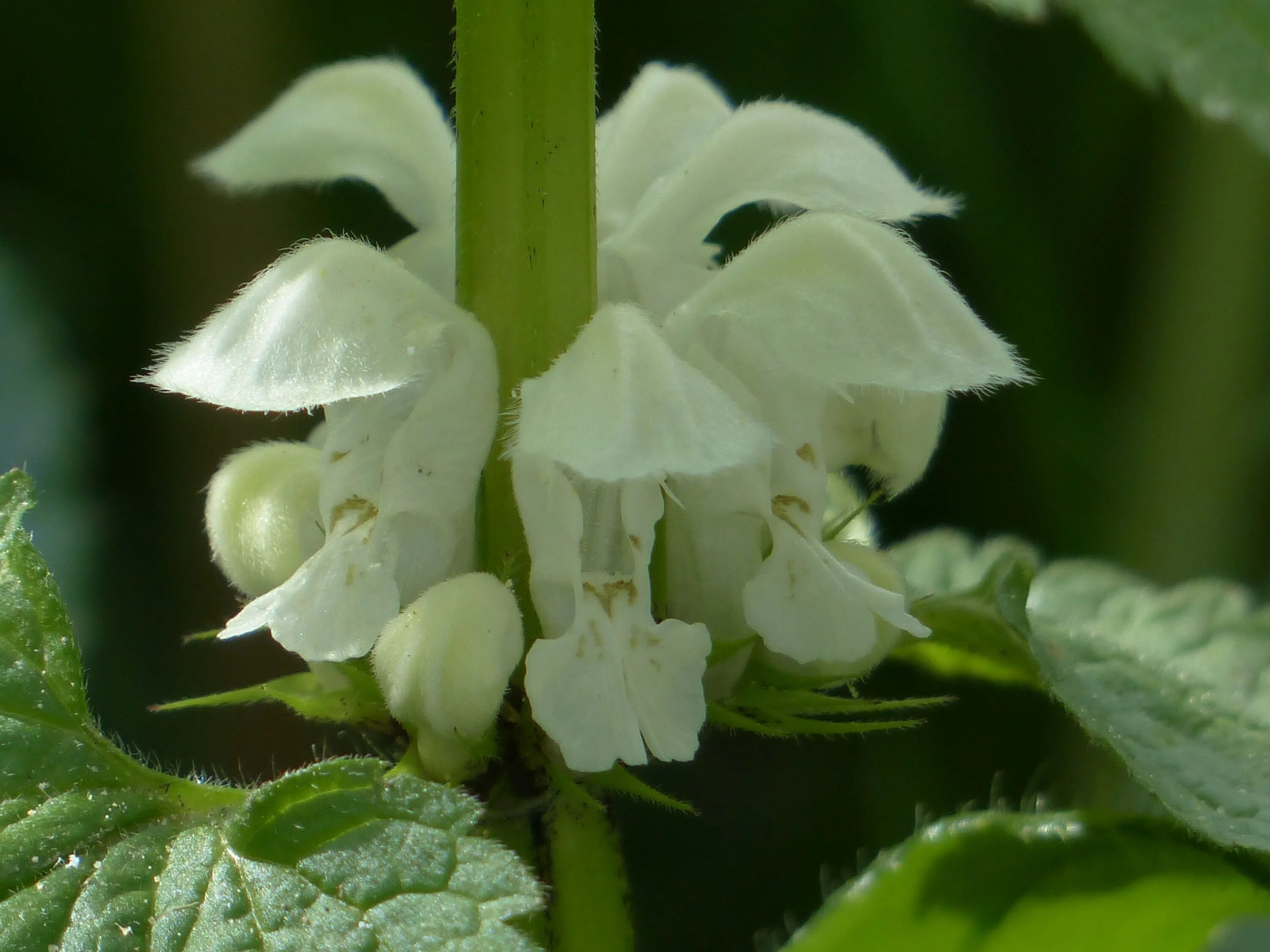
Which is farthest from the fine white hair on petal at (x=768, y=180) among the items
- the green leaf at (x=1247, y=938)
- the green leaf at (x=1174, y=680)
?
the green leaf at (x=1247, y=938)

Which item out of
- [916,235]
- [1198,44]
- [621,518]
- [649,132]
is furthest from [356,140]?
[916,235]

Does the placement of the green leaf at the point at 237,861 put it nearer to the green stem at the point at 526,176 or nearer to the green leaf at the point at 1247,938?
the green stem at the point at 526,176

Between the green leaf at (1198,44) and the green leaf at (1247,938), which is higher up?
the green leaf at (1198,44)

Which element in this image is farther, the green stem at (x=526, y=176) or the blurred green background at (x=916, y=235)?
the blurred green background at (x=916, y=235)

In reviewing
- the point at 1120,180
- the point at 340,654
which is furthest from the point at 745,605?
the point at 1120,180

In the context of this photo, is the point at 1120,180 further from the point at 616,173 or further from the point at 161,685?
the point at 161,685
